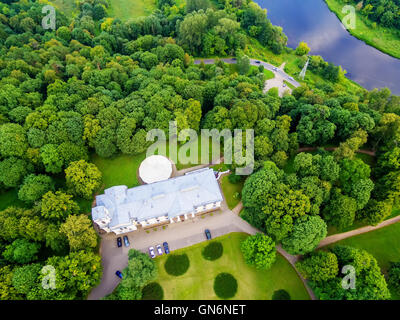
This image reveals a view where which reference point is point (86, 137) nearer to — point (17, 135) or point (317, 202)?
point (17, 135)

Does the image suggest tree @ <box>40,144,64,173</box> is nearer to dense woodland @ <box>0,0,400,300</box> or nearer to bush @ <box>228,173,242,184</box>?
dense woodland @ <box>0,0,400,300</box>

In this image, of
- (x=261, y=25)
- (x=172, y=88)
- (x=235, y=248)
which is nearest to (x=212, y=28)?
(x=261, y=25)

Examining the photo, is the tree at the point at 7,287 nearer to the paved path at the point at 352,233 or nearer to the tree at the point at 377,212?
the paved path at the point at 352,233

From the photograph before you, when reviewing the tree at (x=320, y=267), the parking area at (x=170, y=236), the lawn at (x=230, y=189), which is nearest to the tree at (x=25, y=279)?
the parking area at (x=170, y=236)

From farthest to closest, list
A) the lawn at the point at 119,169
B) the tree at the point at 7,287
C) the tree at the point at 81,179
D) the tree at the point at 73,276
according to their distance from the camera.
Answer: the lawn at the point at 119,169
the tree at the point at 81,179
the tree at the point at 73,276
the tree at the point at 7,287

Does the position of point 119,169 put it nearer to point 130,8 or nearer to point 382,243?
point 382,243
